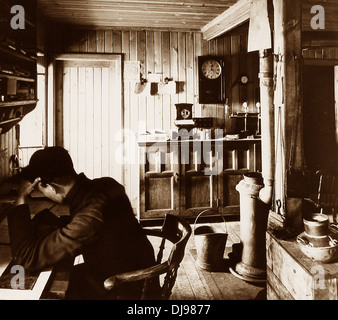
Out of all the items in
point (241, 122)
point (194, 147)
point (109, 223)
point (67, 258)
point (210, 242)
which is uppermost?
point (241, 122)

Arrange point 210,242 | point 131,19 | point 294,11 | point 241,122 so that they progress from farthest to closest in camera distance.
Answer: point 241,122
point 131,19
point 210,242
point 294,11

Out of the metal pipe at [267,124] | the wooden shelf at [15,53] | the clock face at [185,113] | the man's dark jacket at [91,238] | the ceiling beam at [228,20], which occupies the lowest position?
the man's dark jacket at [91,238]

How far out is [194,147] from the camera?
5.46m

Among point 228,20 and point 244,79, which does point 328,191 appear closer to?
point 244,79

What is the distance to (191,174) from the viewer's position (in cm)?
546

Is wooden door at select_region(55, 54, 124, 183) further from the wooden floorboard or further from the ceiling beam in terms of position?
the wooden floorboard

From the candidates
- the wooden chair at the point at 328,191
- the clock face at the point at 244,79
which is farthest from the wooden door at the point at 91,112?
the wooden chair at the point at 328,191

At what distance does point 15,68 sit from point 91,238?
95.8 inches

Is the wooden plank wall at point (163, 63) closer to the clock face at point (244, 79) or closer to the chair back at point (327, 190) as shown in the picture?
the clock face at point (244, 79)

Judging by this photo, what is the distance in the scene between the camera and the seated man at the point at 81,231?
176 cm

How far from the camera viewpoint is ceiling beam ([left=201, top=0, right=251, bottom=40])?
4344 mm

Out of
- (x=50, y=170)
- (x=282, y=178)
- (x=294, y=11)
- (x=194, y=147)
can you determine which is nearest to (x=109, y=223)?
(x=50, y=170)

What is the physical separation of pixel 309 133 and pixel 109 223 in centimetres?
528
